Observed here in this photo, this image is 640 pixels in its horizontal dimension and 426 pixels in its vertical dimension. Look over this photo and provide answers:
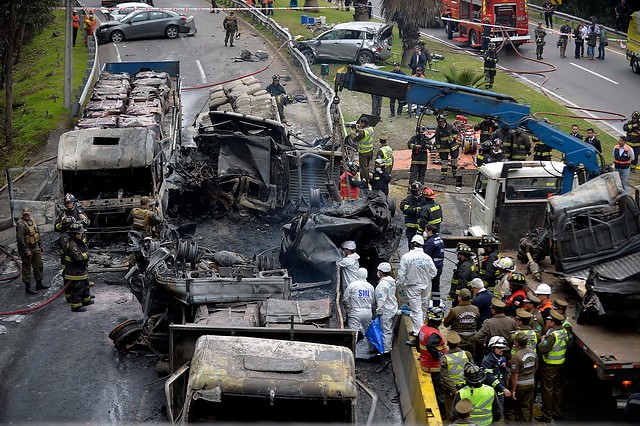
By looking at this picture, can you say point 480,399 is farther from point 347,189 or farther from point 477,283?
point 347,189

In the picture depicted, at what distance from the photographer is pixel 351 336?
9836mm

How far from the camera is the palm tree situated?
31.7 m

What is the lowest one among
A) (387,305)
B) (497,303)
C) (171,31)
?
(171,31)

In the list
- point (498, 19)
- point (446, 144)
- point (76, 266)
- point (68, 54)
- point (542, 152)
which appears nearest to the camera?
point (76, 266)

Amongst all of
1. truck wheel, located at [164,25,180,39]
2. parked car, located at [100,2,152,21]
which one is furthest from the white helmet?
parked car, located at [100,2,152,21]

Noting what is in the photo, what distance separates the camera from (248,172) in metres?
17.8

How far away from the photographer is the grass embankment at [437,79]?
2502 centimetres

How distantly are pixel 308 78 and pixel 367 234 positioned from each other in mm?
15682

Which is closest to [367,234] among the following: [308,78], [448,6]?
[308,78]

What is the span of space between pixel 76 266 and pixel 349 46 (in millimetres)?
19403

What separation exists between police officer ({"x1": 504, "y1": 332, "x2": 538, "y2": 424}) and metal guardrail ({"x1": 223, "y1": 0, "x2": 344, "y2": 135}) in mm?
9839

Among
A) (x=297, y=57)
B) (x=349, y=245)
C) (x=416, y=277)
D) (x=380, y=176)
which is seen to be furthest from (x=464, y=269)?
(x=297, y=57)

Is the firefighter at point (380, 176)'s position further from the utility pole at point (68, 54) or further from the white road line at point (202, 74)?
the white road line at point (202, 74)

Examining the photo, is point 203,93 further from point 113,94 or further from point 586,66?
point 586,66
